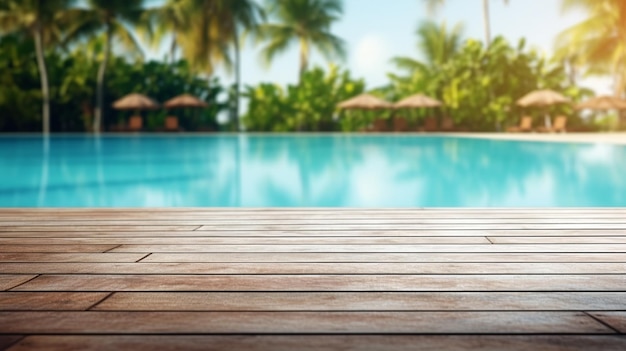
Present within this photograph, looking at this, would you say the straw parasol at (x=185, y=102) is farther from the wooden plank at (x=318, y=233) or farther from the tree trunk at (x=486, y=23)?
the wooden plank at (x=318, y=233)

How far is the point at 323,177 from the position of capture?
8.44m

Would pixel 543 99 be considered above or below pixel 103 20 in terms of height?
below

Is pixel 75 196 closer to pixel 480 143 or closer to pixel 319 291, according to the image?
pixel 319 291

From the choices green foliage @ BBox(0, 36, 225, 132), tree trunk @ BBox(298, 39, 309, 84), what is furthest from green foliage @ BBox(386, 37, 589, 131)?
green foliage @ BBox(0, 36, 225, 132)

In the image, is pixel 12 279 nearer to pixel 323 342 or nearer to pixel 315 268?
pixel 315 268

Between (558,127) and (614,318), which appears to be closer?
(614,318)

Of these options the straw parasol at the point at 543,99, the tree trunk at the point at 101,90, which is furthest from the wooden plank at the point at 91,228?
the tree trunk at the point at 101,90

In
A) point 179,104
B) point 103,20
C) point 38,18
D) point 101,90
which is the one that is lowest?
point 179,104

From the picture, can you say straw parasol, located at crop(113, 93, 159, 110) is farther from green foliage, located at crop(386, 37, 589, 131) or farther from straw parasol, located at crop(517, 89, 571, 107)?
straw parasol, located at crop(517, 89, 571, 107)

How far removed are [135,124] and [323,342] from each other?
69.2 feet

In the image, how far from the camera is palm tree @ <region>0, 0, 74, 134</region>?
2009 cm

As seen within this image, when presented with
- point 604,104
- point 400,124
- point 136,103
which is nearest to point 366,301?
point 400,124

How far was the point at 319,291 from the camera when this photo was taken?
163 centimetres

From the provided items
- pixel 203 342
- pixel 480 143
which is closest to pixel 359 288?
pixel 203 342
